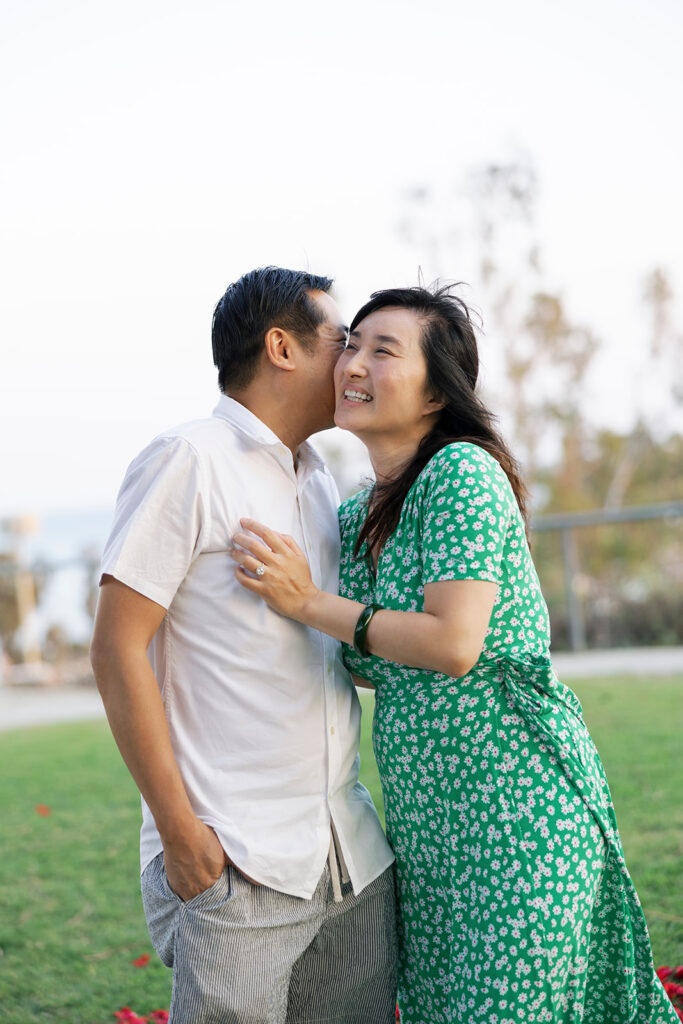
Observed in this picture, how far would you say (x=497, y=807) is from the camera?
6.76 ft

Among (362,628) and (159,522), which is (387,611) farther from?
(159,522)

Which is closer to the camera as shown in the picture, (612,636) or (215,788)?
(215,788)

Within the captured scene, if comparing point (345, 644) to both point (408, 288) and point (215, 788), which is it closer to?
point (215, 788)

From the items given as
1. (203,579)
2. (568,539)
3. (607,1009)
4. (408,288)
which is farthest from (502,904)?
(568,539)

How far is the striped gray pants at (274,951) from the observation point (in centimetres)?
200

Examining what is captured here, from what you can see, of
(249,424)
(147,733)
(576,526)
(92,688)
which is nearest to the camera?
(147,733)

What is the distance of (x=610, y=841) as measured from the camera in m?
2.10

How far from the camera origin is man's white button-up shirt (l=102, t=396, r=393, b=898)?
2.06 meters

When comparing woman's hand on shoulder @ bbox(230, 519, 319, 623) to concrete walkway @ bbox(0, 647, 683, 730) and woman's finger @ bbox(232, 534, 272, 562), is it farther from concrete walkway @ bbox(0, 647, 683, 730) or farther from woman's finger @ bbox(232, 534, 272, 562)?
concrete walkway @ bbox(0, 647, 683, 730)

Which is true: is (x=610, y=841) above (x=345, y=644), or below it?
below

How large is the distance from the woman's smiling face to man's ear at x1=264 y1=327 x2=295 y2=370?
Result: 0.37ft

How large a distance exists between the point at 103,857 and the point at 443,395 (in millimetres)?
3362

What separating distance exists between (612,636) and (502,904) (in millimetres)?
8700

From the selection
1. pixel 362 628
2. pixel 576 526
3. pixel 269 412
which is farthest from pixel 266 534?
pixel 576 526
